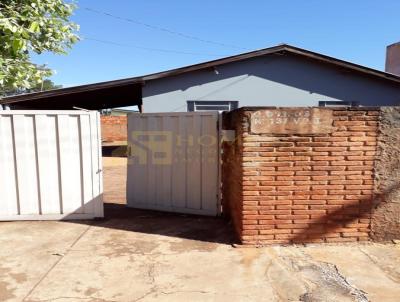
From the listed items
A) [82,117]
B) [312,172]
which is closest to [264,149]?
[312,172]

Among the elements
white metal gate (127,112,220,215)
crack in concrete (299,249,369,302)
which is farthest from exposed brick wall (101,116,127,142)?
crack in concrete (299,249,369,302)

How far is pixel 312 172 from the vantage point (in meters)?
4.21

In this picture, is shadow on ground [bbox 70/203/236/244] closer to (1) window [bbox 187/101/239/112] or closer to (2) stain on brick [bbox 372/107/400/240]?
(2) stain on brick [bbox 372/107/400/240]

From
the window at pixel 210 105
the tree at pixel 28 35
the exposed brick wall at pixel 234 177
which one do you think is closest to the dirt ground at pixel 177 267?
the exposed brick wall at pixel 234 177

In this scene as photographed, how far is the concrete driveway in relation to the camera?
3.14 m

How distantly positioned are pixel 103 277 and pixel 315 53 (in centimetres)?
937

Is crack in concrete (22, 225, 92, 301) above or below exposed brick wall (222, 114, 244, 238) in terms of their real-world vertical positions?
below

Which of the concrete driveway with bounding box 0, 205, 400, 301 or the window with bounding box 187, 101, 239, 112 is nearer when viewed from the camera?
the concrete driveway with bounding box 0, 205, 400, 301

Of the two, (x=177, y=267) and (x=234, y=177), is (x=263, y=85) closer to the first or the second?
(x=234, y=177)

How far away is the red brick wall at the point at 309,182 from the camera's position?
4148mm

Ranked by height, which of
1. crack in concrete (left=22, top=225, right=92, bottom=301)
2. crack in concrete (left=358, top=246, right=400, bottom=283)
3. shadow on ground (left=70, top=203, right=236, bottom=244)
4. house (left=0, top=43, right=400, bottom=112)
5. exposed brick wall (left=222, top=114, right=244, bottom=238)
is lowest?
shadow on ground (left=70, top=203, right=236, bottom=244)

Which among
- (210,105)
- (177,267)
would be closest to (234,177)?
(177,267)

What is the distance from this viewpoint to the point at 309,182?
423 cm

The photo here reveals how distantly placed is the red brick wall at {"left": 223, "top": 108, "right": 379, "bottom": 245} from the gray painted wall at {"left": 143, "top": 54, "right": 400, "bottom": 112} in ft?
21.2
